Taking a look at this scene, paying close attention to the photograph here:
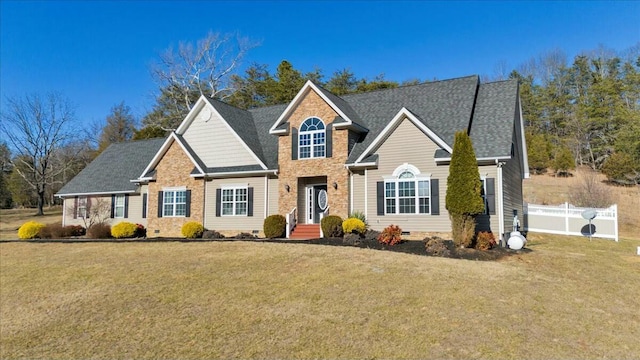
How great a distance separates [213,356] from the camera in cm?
744

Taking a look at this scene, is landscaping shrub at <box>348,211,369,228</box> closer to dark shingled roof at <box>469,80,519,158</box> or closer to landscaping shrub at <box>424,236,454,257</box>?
landscaping shrub at <box>424,236,454,257</box>

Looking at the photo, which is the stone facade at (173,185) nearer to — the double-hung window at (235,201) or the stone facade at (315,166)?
the double-hung window at (235,201)

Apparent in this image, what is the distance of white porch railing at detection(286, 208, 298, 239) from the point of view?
817 inches

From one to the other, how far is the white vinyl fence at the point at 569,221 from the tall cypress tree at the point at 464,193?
A: 405 inches

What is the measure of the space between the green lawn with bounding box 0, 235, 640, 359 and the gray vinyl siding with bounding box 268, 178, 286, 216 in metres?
6.73

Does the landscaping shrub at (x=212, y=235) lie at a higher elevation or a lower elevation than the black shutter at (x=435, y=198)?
lower

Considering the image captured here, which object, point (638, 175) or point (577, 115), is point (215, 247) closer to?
point (638, 175)

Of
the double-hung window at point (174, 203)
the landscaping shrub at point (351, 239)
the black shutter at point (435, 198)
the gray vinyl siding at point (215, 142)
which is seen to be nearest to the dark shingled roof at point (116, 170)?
the double-hung window at point (174, 203)

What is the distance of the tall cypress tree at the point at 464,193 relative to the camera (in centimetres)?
1550

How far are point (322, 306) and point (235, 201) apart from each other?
14319 mm

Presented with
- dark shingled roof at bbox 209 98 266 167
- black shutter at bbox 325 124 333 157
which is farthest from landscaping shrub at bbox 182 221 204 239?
black shutter at bbox 325 124 333 157

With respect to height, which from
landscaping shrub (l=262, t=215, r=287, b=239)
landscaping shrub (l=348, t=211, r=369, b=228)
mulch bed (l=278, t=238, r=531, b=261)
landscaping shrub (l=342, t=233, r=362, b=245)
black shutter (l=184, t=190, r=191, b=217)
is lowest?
mulch bed (l=278, t=238, r=531, b=261)

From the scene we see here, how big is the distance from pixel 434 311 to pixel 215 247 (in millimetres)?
10345

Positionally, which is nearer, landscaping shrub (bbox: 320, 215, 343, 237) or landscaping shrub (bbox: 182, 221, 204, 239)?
landscaping shrub (bbox: 320, 215, 343, 237)
